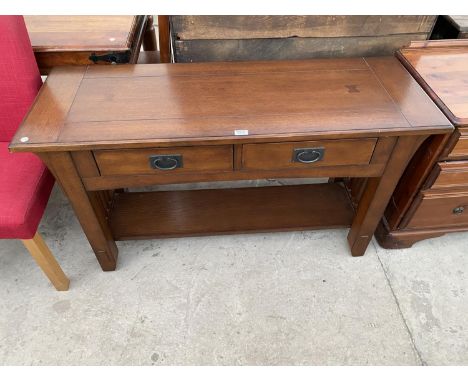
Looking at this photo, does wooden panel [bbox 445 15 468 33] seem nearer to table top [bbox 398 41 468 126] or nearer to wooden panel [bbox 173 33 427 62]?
table top [bbox 398 41 468 126]

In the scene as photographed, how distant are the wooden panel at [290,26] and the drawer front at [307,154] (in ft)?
1.92

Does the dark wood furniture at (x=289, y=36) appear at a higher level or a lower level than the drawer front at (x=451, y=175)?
higher

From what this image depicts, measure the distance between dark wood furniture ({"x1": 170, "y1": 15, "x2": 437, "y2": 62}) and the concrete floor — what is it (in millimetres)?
900

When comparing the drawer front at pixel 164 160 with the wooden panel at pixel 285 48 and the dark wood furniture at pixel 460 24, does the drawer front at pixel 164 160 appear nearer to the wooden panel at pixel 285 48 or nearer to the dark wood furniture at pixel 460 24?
the wooden panel at pixel 285 48

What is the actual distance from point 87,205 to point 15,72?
1.84 feet

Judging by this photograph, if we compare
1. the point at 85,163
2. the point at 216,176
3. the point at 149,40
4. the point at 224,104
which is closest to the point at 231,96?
the point at 224,104

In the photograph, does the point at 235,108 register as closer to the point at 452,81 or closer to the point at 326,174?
the point at 326,174

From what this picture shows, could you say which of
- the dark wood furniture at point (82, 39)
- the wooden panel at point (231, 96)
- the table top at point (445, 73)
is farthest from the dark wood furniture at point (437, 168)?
the dark wood furniture at point (82, 39)

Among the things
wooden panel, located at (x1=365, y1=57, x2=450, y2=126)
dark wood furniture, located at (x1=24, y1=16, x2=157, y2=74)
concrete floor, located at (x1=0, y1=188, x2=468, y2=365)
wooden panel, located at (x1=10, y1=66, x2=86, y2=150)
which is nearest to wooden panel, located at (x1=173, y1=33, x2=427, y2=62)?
wooden panel, located at (x1=365, y1=57, x2=450, y2=126)

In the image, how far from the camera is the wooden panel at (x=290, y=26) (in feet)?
4.77

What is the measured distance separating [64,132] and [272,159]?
27.0 inches

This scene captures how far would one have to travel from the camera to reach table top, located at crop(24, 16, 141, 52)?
4.72ft

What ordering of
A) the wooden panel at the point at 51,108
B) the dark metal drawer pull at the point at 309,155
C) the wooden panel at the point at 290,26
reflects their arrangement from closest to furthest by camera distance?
the wooden panel at the point at 51,108, the dark metal drawer pull at the point at 309,155, the wooden panel at the point at 290,26
